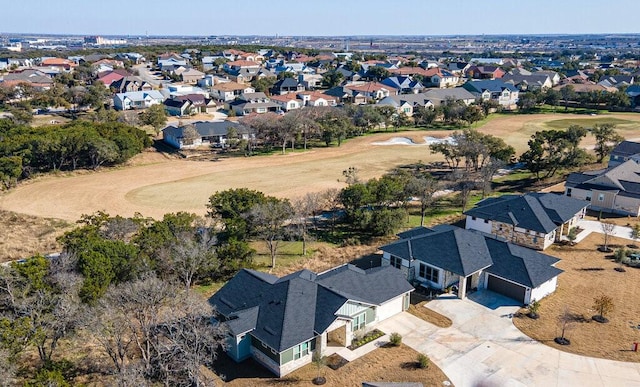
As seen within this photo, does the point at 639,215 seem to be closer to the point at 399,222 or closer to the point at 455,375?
the point at 399,222

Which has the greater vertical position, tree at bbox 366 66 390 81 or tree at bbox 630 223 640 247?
tree at bbox 366 66 390 81

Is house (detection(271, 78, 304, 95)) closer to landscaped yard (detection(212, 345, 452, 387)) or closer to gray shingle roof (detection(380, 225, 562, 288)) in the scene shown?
gray shingle roof (detection(380, 225, 562, 288))

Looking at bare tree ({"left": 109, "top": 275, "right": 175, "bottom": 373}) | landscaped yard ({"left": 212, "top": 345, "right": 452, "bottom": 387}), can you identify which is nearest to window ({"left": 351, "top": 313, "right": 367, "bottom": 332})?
landscaped yard ({"left": 212, "top": 345, "right": 452, "bottom": 387})

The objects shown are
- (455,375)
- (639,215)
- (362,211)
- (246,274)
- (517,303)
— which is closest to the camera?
(455,375)

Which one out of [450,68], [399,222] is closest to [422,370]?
[399,222]

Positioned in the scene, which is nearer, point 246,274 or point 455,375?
point 455,375

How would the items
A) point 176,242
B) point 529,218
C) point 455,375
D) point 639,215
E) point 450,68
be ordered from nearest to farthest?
point 455,375, point 176,242, point 529,218, point 639,215, point 450,68

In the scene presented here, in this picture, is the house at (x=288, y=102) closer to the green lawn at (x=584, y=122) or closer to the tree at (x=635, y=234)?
the green lawn at (x=584, y=122)
